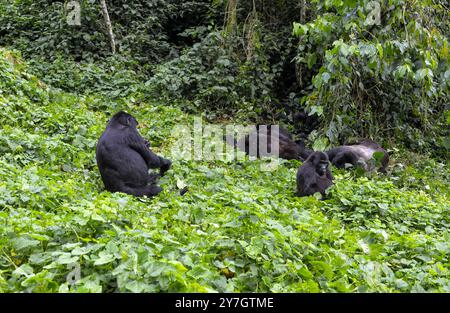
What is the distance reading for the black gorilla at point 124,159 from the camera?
6.43 metres

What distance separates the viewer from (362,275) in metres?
4.03

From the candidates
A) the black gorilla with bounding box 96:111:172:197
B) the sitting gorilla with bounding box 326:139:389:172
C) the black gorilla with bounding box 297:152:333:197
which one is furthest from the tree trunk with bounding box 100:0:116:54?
the black gorilla with bounding box 297:152:333:197

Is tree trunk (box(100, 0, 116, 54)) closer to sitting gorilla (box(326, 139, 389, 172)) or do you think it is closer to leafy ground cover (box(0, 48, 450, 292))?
leafy ground cover (box(0, 48, 450, 292))

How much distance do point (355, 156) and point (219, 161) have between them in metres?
2.26

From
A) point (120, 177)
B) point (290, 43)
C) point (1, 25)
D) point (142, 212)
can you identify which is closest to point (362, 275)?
point (142, 212)

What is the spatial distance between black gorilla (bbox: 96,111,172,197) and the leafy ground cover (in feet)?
0.91

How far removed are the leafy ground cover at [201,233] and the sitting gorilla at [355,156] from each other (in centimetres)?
90

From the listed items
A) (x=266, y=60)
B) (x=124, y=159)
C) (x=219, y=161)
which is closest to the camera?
(x=124, y=159)

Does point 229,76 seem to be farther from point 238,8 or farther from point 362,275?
point 362,275

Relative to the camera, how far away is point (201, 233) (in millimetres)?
4367

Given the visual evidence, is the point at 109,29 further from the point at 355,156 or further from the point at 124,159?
the point at 124,159

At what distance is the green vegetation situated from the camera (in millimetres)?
3779

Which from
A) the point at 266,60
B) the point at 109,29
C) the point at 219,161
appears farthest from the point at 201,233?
the point at 109,29
